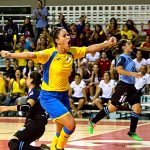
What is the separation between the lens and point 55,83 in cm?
889

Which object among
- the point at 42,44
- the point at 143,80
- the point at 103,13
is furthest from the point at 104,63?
the point at 103,13

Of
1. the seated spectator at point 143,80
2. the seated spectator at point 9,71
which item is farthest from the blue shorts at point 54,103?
the seated spectator at point 9,71

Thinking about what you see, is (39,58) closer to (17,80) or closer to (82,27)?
(17,80)

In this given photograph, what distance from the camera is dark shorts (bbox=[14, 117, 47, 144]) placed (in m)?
8.47

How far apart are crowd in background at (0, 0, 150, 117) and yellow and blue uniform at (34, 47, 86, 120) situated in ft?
Answer: 27.6

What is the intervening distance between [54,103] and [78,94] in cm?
1025

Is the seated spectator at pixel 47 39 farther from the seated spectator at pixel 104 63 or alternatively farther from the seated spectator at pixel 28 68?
the seated spectator at pixel 104 63

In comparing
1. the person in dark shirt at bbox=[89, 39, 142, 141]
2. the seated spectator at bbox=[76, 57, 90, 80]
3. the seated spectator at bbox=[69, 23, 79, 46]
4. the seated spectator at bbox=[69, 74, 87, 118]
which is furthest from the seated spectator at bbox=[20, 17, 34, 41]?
the person in dark shirt at bbox=[89, 39, 142, 141]

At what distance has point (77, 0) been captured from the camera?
27781 mm

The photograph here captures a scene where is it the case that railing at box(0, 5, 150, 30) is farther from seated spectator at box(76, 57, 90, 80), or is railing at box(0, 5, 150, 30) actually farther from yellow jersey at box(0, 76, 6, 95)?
yellow jersey at box(0, 76, 6, 95)

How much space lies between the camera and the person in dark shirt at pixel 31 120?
8.40 m

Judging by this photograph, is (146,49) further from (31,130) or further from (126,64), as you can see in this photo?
(31,130)

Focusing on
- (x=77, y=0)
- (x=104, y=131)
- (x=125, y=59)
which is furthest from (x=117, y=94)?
(x=77, y=0)

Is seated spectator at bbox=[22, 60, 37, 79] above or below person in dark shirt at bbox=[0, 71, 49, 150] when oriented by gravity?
below
